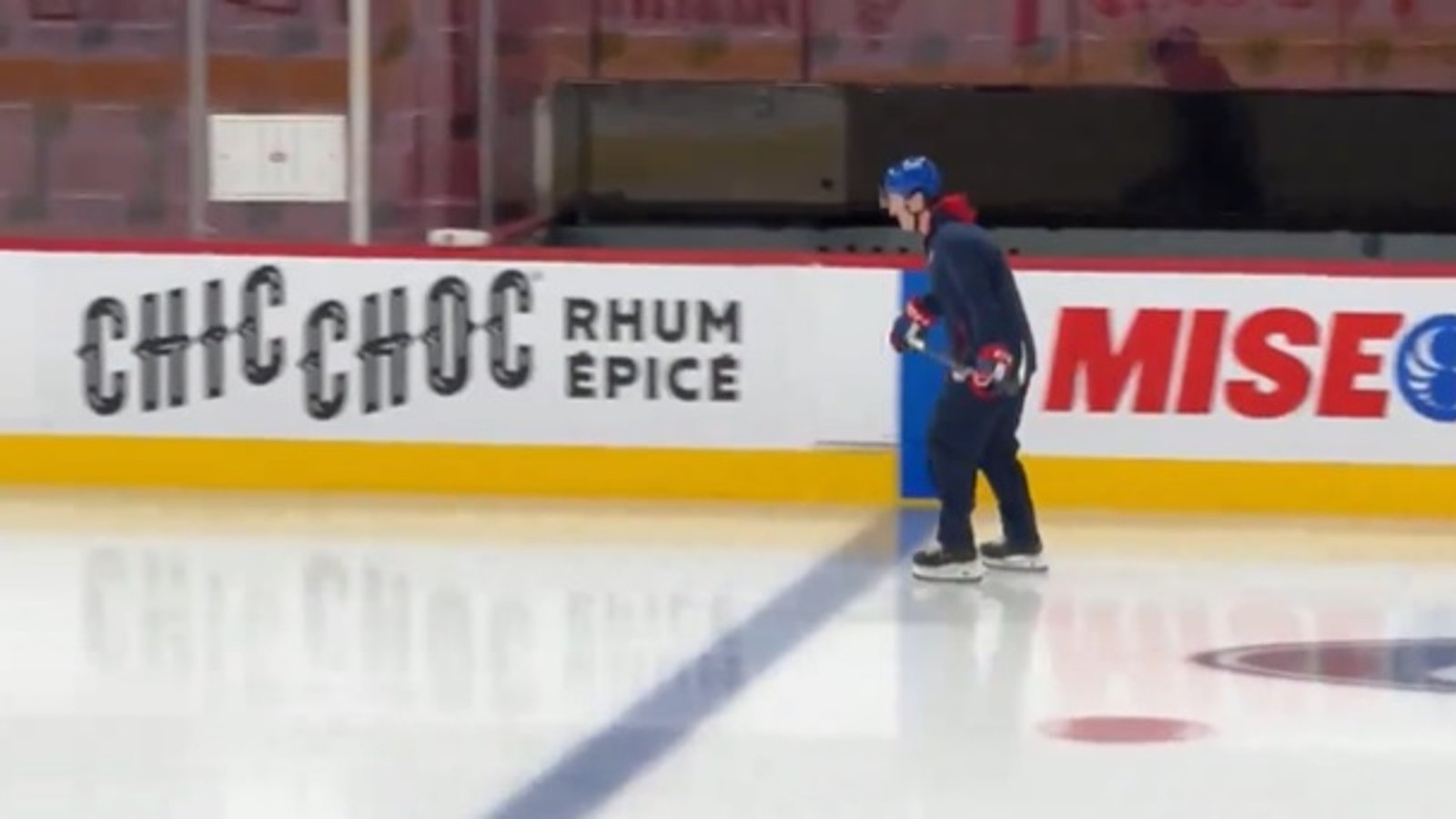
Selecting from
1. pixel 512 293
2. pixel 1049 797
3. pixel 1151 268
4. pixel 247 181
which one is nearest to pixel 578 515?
pixel 512 293

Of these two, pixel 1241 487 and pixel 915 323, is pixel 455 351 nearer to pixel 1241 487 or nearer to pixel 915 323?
pixel 915 323

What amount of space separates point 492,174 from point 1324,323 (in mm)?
4700

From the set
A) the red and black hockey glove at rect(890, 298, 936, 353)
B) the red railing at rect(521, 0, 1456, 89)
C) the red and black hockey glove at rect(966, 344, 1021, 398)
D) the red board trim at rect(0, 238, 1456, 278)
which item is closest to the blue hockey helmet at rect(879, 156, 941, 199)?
Answer: the red and black hockey glove at rect(890, 298, 936, 353)

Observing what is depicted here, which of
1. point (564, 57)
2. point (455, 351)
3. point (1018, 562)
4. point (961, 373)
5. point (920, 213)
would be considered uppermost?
point (564, 57)

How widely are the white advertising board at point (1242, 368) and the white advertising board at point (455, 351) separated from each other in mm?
612

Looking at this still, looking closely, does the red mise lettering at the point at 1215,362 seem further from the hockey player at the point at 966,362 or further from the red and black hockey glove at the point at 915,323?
the red and black hockey glove at the point at 915,323

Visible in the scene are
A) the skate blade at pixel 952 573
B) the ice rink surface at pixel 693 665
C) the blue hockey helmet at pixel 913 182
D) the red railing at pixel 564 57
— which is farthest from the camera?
the red railing at pixel 564 57

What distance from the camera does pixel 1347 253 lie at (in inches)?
551

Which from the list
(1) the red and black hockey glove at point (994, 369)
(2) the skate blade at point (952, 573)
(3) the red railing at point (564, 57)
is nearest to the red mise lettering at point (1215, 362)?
(2) the skate blade at point (952, 573)

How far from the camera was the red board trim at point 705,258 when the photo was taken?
33.2 feet

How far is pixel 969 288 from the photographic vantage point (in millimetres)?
8289

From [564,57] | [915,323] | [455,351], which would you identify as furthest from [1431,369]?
[564,57]

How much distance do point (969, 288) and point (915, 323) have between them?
0.65ft

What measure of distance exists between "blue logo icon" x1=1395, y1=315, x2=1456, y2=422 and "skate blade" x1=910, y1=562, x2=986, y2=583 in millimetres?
2149
